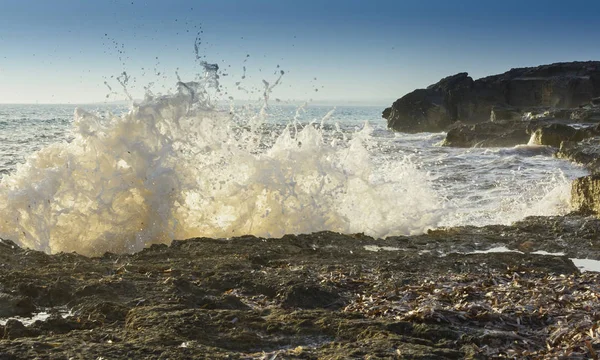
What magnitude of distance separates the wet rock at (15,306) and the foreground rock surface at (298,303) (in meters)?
0.06

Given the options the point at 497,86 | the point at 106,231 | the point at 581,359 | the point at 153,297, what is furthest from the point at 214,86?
the point at 497,86

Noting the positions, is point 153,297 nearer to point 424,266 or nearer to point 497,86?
point 424,266

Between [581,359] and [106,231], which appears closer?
[581,359]

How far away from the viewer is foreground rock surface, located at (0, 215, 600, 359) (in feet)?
10.1

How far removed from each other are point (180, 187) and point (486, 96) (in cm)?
4144

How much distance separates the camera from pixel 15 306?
3.69 meters

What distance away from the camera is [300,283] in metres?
4.28

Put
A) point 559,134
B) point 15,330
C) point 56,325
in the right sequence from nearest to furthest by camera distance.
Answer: point 15,330 → point 56,325 → point 559,134

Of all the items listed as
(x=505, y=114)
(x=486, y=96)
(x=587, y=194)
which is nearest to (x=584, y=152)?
(x=587, y=194)

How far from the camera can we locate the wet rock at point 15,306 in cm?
363

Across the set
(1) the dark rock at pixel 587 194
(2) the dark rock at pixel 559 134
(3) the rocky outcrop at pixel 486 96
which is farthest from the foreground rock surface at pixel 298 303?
(3) the rocky outcrop at pixel 486 96

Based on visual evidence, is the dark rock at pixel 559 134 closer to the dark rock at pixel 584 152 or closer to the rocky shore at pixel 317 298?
the dark rock at pixel 584 152

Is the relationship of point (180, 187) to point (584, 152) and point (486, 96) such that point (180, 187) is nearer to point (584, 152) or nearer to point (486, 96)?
point (584, 152)

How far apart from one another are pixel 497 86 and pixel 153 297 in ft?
151
